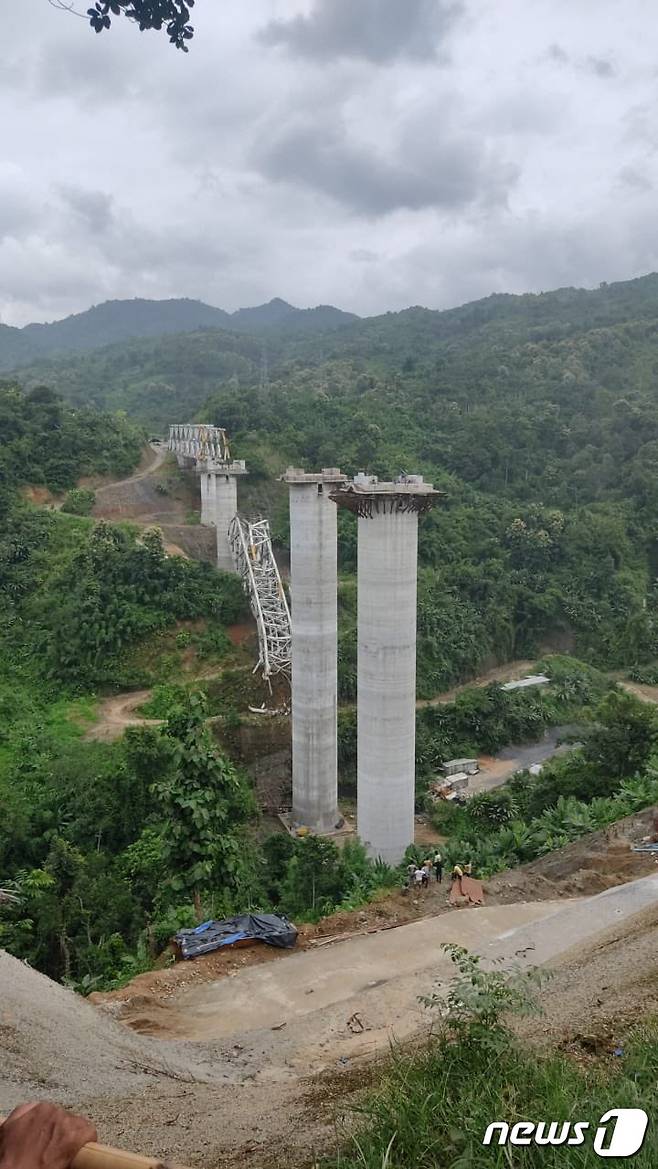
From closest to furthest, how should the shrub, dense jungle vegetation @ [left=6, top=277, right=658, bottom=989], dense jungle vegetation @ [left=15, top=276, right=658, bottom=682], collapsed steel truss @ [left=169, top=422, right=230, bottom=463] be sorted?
dense jungle vegetation @ [left=6, top=277, right=658, bottom=989] < the shrub < collapsed steel truss @ [left=169, top=422, right=230, bottom=463] < dense jungle vegetation @ [left=15, top=276, right=658, bottom=682]

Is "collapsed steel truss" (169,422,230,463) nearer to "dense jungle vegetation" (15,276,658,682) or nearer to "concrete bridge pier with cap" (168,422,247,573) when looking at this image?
"concrete bridge pier with cap" (168,422,247,573)

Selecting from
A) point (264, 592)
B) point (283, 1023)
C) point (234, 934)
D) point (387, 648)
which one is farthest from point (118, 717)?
point (283, 1023)

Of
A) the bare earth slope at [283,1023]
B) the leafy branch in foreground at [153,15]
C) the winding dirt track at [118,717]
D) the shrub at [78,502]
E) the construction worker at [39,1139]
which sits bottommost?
the winding dirt track at [118,717]

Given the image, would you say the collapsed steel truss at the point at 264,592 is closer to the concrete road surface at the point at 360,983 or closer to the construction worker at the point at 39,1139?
the concrete road surface at the point at 360,983

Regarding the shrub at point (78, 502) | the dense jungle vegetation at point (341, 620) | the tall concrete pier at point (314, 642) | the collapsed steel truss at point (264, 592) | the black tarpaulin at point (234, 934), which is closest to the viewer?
the black tarpaulin at point (234, 934)

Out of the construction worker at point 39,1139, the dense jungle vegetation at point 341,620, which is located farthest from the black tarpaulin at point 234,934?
the construction worker at point 39,1139

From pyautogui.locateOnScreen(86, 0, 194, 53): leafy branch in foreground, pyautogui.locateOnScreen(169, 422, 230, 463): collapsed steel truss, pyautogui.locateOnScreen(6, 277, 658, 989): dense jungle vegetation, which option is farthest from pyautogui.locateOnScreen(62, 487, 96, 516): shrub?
pyautogui.locateOnScreen(86, 0, 194, 53): leafy branch in foreground
